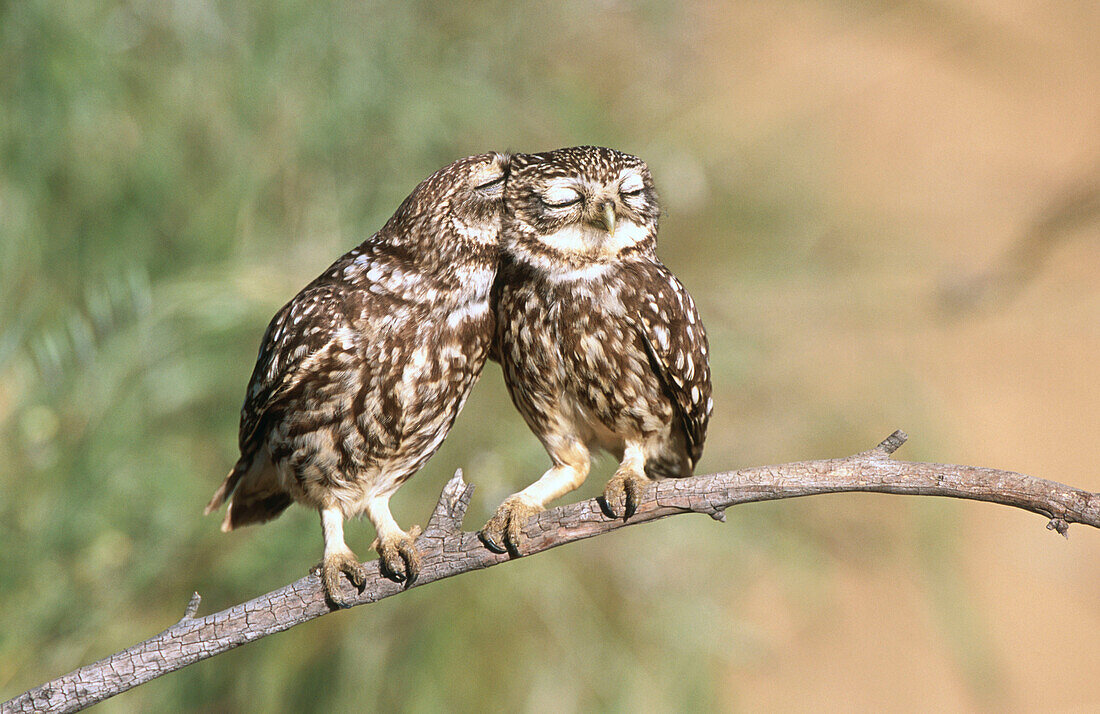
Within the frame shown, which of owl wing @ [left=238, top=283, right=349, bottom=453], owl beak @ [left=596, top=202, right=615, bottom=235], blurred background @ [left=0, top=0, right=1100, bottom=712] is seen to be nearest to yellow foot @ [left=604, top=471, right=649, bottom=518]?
owl beak @ [left=596, top=202, right=615, bottom=235]

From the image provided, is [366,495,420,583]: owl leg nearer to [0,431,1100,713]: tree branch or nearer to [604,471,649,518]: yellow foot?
[0,431,1100,713]: tree branch

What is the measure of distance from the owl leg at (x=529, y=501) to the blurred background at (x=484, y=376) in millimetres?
1527

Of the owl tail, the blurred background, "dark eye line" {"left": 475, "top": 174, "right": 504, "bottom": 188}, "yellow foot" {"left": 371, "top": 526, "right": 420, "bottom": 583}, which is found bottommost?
"yellow foot" {"left": 371, "top": 526, "right": 420, "bottom": 583}

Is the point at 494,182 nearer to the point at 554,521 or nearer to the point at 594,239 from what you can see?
the point at 594,239

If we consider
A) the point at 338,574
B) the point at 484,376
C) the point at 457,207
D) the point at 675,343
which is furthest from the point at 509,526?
the point at 484,376

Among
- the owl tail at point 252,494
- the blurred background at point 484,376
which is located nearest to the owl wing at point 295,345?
the owl tail at point 252,494

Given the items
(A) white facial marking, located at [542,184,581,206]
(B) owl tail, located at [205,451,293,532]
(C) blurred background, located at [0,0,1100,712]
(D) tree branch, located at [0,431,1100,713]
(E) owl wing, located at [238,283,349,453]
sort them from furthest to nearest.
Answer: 1. (C) blurred background, located at [0,0,1100,712]
2. (B) owl tail, located at [205,451,293,532]
3. (E) owl wing, located at [238,283,349,453]
4. (A) white facial marking, located at [542,184,581,206]
5. (D) tree branch, located at [0,431,1100,713]

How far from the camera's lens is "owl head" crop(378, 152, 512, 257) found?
5.74 feet

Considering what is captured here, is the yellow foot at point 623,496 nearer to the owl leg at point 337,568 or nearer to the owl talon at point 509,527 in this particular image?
the owl talon at point 509,527

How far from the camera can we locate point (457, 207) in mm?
1752

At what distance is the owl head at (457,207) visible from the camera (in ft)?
5.74

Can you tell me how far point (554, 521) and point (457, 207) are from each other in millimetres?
586

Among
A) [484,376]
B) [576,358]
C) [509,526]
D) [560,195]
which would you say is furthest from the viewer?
[484,376]

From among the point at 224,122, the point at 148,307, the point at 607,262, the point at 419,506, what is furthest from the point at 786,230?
the point at 607,262
